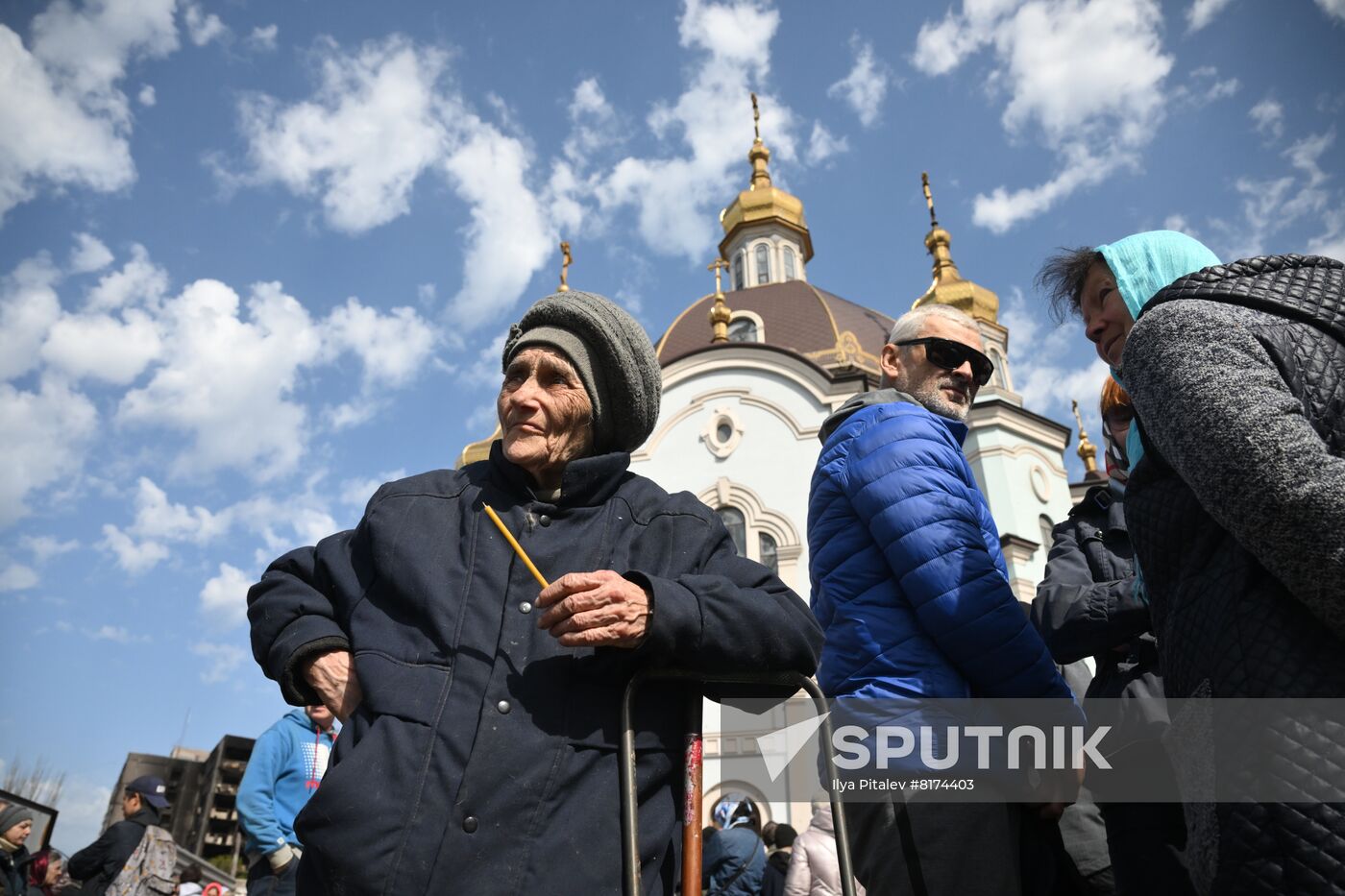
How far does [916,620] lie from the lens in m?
2.56

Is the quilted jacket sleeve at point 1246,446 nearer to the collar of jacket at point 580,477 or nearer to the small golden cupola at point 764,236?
the collar of jacket at point 580,477

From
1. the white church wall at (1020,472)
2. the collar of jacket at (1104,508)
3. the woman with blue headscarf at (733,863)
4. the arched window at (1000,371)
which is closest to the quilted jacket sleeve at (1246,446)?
the collar of jacket at (1104,508)

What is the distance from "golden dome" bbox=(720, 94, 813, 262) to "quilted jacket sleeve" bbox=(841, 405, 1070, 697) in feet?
107

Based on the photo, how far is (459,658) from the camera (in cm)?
190

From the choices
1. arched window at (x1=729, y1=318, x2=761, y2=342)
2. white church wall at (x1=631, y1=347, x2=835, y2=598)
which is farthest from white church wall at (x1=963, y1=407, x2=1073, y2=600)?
arched window at (x1=729, y1=318, x2=761, y2=342)

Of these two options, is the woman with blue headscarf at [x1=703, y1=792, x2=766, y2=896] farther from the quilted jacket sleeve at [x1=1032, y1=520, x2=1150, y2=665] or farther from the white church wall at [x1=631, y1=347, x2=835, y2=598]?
the white church wall at [x1=631, y1=347, x2=835, y2=598]

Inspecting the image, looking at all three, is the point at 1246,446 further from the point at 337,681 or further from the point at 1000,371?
the point at 1000,371

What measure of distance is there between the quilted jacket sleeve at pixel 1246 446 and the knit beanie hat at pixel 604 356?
1.14 m

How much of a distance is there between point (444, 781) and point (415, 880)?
17cm

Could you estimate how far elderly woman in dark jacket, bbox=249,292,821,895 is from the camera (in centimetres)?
171

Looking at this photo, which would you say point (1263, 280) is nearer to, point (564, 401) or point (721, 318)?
point (564, 401)

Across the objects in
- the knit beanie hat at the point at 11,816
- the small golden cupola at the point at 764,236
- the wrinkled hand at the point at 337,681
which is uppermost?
the small golden cupola at the point at 764,236

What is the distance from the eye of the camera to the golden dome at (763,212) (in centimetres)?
3422

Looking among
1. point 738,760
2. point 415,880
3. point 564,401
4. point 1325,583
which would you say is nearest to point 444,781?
point 415,880
